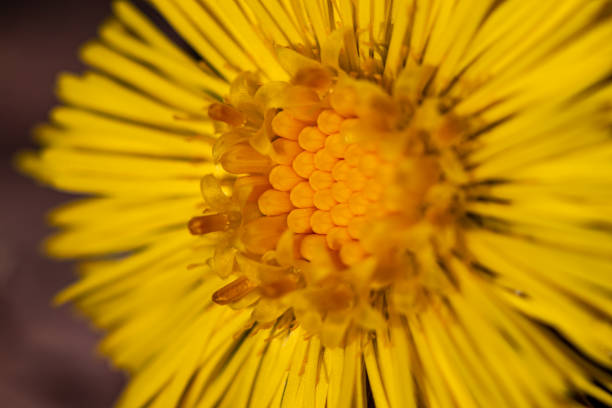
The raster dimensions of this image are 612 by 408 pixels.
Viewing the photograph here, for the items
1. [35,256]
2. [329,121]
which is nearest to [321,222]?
[329,121]

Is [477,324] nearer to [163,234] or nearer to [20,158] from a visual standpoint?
[163,234]

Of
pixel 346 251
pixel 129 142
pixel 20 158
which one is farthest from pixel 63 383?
pixel 346 251

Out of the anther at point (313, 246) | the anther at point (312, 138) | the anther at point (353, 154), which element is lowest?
the anther at point (313, 246)

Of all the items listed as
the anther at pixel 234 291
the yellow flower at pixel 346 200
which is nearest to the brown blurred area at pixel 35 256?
the yellow flower at pixel 346 200

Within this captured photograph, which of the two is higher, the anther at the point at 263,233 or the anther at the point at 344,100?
the anther at the point at 344,100

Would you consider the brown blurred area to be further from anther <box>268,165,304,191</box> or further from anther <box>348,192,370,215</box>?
anther <box>348,192,370,215</box>

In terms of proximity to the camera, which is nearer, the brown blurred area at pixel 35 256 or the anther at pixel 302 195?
the anther at pixel 302 195

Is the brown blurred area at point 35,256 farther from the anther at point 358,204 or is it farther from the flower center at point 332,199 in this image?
the anther at point 358,204
